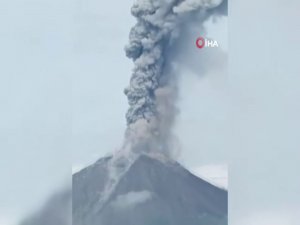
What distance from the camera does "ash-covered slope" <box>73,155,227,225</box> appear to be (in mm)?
2055

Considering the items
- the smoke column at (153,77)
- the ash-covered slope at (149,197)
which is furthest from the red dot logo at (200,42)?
the ash-covered slope at (149,197)

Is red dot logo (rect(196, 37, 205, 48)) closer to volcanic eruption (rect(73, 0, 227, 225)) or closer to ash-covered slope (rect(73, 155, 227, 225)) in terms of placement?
volcanic eruption (rect(73, 0, 227, 225))

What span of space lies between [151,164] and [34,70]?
19.8 inches

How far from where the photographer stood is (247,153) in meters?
2.17

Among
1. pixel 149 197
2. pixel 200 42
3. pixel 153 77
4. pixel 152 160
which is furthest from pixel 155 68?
pixel 149 197

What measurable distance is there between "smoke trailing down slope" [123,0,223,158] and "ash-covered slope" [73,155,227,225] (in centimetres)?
8

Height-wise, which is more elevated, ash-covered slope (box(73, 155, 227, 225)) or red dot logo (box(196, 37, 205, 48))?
red dot logo (box(196, 37, 205, 48))

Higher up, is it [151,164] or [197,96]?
[197,96]

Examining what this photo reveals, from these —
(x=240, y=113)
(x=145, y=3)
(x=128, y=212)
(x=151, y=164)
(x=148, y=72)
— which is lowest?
(x=128, y=212)

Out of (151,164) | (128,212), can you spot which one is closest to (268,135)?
(151,164)

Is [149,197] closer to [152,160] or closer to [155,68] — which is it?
[152,160]

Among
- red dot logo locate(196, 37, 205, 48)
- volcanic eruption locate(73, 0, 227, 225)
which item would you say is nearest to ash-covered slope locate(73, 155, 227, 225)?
volcanic eruption locate(73, 0, 227, 225)

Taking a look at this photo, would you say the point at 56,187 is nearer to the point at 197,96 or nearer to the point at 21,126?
the point at 21,126

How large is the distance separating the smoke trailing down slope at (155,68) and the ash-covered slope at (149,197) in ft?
0.26
